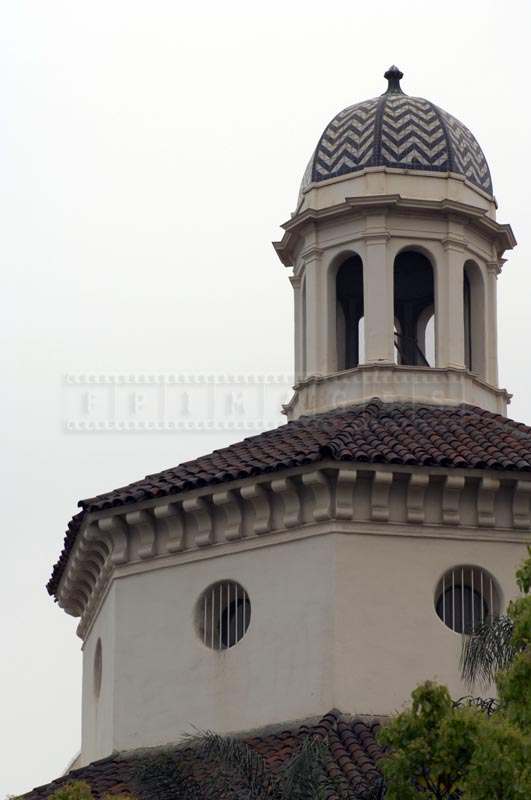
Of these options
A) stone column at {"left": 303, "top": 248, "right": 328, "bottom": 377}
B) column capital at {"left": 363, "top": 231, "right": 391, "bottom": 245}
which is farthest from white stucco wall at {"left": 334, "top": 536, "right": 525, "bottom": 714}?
column capital at {"left": 363, "top": 231, "right": 391, "bottom": 245}

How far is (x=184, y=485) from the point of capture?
28.8 metres

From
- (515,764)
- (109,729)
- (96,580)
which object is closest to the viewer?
(515,764)

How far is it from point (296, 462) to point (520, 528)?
3129 mm

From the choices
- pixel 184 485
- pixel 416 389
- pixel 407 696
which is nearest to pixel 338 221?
pixel 416 389

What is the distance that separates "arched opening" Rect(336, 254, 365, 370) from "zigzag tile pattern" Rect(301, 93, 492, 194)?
1.53 m

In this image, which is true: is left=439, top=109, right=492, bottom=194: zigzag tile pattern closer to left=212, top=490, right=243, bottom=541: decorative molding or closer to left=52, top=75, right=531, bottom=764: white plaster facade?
left=52, top=75, right=531, bottom=764: white plaster facade

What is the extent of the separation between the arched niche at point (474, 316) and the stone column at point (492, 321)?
0.06 m

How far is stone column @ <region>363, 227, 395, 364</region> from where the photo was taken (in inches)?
1280

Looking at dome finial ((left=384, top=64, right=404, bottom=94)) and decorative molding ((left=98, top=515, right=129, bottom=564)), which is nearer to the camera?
decorative molding ((left=98, top=515, right=129, bottom=564))

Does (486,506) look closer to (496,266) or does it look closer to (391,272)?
(391,272)

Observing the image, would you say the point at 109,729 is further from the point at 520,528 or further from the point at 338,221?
the point at 338,221

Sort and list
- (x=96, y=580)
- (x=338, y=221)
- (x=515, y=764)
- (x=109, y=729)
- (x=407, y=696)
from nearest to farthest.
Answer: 1. (x=515, y=764)
2. (x=407, y=696)
3. (x=109, y=729)
4. (x=96, y=580)
5. (x=338, y=221)

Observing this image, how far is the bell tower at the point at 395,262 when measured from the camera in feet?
107

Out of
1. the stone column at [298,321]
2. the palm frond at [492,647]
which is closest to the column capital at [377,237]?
the stone column at [298,321]
